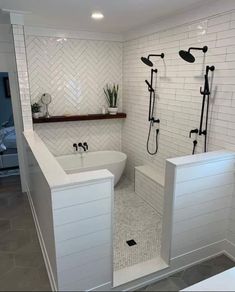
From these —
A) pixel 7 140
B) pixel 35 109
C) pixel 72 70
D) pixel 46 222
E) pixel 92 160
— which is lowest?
pixel 92 160

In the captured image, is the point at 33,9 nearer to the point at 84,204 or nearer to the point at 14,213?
the point at 84,204

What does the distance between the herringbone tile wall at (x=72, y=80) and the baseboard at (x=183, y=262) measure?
8.83 ft

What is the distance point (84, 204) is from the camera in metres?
1.73

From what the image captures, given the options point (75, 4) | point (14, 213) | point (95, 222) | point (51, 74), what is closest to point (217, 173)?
point (95, 222)

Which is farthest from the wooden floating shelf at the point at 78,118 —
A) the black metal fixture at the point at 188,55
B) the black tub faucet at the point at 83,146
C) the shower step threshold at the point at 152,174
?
the black metal fixture at the point at 188,55

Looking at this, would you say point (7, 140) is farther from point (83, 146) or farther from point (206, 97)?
point (206, 97)

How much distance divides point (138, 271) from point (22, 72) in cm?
282

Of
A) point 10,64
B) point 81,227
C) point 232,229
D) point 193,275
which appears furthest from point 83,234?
point 10,64

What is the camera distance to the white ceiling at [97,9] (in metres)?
2.55

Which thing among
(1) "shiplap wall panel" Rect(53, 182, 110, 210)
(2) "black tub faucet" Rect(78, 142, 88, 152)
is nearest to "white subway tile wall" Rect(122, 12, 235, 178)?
(2) "black tub faucet" Rect(78, 142, 88, 152)

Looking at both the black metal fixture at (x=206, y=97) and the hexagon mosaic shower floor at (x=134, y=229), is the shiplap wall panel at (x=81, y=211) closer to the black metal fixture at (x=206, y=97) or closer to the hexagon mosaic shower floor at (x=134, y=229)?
the hexagon mosaic shower floor at (x=134, y=229)

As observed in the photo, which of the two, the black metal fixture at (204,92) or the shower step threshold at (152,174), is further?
the shower step threshold at (152,174)

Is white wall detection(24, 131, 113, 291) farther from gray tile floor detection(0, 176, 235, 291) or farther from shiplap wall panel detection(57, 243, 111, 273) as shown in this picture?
gray tile floor detection(0, 176, 235, 291)

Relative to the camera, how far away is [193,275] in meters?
2.26
